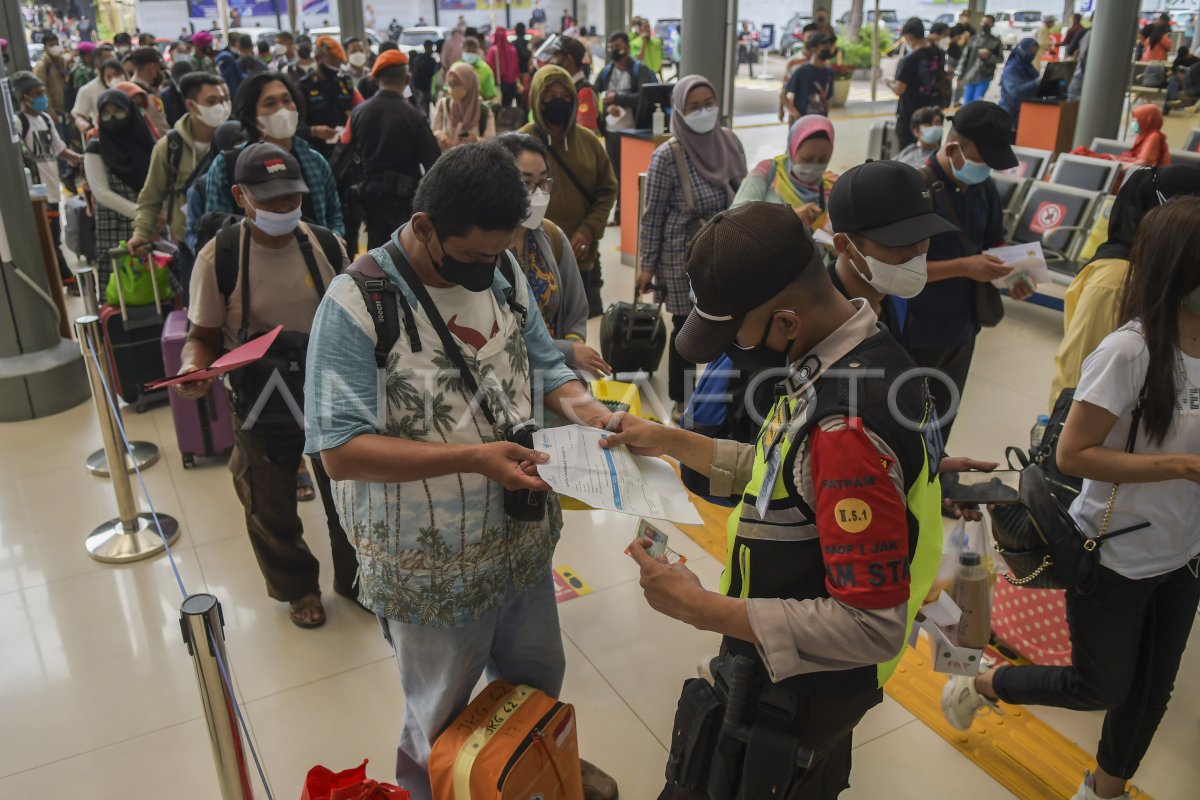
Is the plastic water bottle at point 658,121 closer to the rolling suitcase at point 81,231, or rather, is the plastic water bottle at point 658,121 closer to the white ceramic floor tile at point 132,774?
the rolling suitcase at point 81,231

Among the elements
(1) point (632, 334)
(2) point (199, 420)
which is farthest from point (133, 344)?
(1) point (632, 334)

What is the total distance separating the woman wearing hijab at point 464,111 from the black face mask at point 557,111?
2.33 m

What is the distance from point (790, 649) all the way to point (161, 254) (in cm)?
460

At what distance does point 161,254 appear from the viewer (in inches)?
198

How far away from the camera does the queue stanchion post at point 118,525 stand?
12.8 ft

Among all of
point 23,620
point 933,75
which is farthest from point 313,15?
point 23,620

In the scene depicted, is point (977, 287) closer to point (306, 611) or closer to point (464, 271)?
point (464, 271)

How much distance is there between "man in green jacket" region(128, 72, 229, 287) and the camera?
16.0 ft

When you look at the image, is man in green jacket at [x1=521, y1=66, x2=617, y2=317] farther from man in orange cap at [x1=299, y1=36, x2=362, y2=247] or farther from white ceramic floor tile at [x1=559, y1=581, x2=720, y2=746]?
man in orange cap at [x1=299, y1=36, x2=362, y2=247]

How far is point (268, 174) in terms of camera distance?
119 inches

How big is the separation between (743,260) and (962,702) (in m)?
1.98

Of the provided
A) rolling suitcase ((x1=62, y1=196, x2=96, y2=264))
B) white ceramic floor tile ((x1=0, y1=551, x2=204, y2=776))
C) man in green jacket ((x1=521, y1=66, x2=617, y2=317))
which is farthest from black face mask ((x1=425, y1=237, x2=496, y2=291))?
rolling suitcase ((x1=62, y1=196, x2=96, y2=264))

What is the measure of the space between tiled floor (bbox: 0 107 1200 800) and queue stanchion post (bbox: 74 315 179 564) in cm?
7

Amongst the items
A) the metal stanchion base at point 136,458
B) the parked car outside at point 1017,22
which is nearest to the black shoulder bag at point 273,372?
the metal stanchion base at point 136,458
